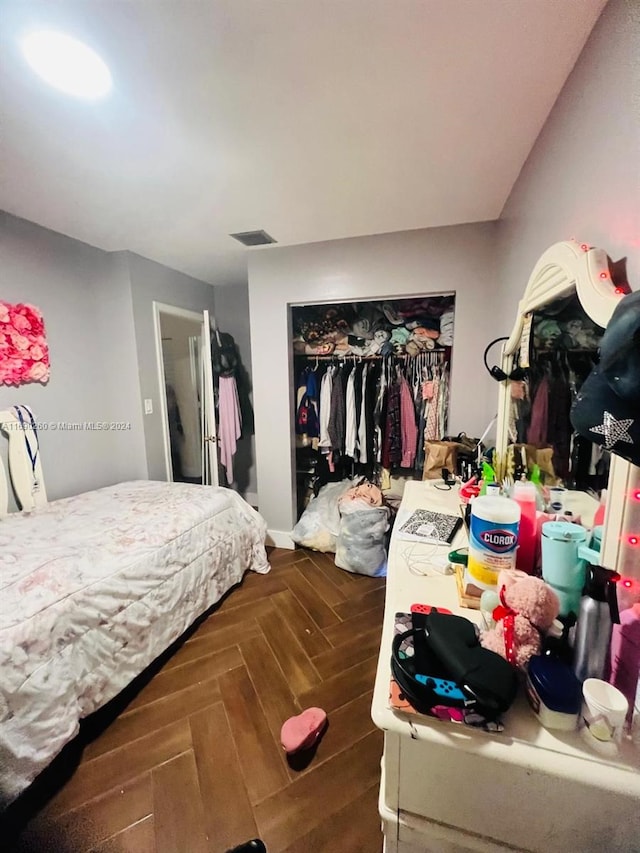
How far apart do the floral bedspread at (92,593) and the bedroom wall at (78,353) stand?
0.35 m

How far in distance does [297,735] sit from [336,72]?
91.8 inches

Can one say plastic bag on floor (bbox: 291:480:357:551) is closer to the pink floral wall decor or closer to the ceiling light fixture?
the pink floral wall decor

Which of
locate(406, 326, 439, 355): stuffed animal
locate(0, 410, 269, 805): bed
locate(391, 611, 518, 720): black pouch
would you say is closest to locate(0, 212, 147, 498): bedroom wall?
locate(0, 410, 269, 805): bed

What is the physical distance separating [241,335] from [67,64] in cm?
254

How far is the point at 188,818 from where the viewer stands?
107cm

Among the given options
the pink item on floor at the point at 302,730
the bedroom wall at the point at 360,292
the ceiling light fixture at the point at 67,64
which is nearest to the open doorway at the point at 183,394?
the bedroom wall at the point at 360,292

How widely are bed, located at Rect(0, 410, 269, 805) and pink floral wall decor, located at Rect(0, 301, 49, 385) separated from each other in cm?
27

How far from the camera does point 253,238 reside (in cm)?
226

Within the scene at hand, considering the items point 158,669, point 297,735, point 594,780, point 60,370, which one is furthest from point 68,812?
point 60,370

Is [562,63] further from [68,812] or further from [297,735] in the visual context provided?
[68,812]

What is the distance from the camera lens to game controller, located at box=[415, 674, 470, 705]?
563 mm

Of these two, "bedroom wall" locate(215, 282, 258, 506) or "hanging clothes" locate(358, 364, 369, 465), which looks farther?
"bedroom wall" locate(215, 282, 258, 506)

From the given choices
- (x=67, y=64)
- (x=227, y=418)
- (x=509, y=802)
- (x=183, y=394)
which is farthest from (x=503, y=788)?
(x=183, y=394)

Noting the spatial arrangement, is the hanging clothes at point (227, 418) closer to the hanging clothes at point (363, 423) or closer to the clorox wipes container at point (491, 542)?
the hanging clothes at point (363, 423)
